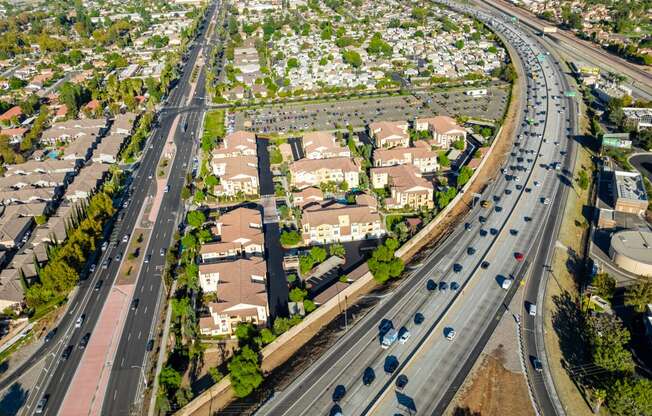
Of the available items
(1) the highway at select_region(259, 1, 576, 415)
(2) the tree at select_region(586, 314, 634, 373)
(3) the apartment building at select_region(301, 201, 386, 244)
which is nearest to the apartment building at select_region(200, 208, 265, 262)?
(3) the apartment building at select_region(301, 201, 386, 244)

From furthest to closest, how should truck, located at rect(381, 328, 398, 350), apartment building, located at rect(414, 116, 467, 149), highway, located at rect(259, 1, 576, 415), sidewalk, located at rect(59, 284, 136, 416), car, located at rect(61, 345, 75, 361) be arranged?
apartment building, located at rect(414, 116, 467, 149), car, located at rect(61, 345, 75, 361), truck, located at rect(381, 328, 398, 350), sidewalk, located at rect(59, 284, 136, 416), highway, located at rect(259, 1, 576, 415)

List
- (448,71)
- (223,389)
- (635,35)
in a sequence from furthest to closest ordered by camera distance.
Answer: (635,35), (448,71), (223,389)

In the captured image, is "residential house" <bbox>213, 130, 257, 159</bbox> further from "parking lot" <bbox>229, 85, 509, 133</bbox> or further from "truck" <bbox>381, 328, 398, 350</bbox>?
"truck" <bbox>381, 328, 398, 350</bbox>

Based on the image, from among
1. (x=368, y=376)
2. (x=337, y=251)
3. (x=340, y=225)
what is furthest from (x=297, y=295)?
(x=340, y=225)

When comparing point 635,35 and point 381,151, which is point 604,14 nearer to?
point 635,35

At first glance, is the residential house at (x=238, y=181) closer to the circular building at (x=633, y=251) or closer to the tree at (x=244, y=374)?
the tree at (x=244, y=374)

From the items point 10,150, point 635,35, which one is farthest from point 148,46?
point 635,35
